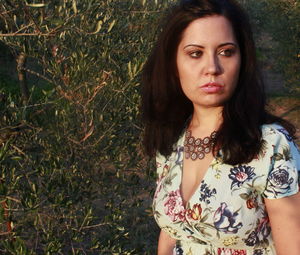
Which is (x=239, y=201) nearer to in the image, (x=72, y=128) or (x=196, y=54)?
(x=196, y=54)

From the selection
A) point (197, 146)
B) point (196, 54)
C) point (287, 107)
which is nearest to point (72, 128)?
point (197, 146)

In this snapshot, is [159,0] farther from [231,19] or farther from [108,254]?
[108,254]

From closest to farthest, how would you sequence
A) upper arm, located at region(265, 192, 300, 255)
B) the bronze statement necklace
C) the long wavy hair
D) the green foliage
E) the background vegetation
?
1. upper arm, located at region(265, 192, 300, 255)
2. the long wavy hair
3. the bronze statement necklace
4. the background vegetation
5. the green foliage

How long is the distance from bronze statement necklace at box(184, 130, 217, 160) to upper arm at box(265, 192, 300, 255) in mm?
391

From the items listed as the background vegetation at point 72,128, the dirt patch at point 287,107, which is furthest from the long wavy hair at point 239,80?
the dirt patch at point 287,107

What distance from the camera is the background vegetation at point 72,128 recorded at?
83.4 inches

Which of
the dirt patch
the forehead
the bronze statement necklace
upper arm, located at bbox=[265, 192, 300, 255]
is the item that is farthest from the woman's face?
the dirt patch

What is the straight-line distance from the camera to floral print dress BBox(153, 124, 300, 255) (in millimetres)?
1623

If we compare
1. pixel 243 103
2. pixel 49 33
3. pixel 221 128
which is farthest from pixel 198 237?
pixel 49 33

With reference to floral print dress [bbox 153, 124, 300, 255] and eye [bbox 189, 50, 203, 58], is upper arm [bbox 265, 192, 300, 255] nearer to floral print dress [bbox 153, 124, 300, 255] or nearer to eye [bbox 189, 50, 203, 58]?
floral print dress [bbox 153, 124, 300, 255]

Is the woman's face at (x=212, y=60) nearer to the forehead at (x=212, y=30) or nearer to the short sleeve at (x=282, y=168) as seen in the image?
the forehead at (x=212, y=30)

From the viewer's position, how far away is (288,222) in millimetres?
1586

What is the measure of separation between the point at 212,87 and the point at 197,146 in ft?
1.08

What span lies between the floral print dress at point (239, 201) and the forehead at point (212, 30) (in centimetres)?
38
